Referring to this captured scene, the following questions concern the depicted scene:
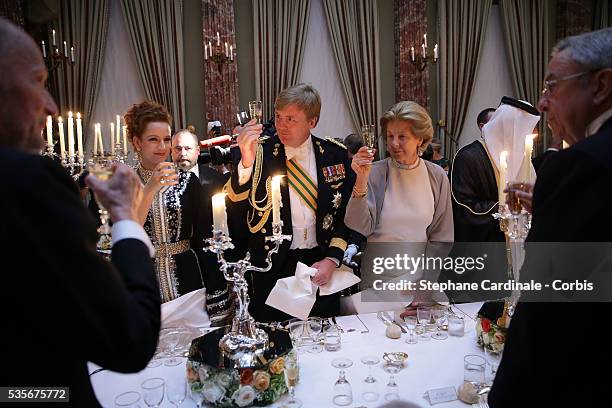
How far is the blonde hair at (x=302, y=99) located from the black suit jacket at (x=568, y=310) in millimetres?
1483

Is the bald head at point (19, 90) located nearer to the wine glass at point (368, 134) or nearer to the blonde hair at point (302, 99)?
the wine glass at point (368, 134)

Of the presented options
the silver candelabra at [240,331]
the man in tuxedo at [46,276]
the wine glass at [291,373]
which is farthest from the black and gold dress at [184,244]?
the man in tuxedo at [46,276]

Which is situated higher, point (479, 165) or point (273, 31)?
point (273, 31)

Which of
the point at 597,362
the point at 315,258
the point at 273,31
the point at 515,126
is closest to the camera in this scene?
the point at 597,362

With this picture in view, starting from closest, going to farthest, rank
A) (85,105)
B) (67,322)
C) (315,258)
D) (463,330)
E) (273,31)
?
(67,322) → (463,330) → (315,258) → (85,105) → (273,31)

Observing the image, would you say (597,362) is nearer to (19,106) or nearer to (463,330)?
(463,330)

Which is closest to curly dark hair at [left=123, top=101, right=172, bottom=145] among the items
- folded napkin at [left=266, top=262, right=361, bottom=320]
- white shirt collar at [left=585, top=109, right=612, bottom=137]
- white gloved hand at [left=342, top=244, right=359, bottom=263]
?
folded napkin at [left=266, top=262, right=361, bottom=320]

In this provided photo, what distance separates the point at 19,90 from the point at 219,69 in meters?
6.01

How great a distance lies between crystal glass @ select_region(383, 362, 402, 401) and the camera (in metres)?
1.51

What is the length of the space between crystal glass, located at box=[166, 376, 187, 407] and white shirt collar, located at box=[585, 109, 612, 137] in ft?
4.66

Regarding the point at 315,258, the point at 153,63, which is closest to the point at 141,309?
the point at 315,258

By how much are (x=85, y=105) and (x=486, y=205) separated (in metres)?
5.57

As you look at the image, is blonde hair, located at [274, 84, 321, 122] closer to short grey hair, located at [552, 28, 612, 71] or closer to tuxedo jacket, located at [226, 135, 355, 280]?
tuxedo jacket, located at [226, 135, 355, 280]

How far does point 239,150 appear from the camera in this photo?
2.59 meters
